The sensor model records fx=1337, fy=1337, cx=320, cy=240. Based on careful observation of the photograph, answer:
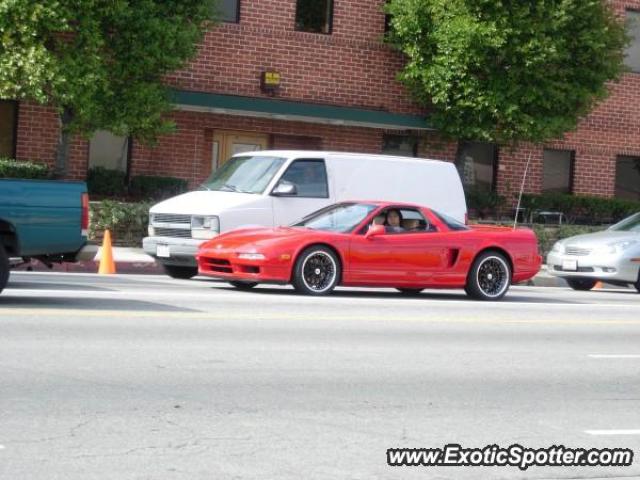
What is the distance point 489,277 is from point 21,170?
11.2m

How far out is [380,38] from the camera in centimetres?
3116

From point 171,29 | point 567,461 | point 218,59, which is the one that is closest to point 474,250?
point 171,29

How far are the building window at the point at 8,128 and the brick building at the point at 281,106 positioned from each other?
21mm

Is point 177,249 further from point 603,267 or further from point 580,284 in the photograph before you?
point 580,284

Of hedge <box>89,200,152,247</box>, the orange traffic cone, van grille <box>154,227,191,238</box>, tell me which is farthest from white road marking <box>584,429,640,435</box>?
hedge <box>89,200,152,247</box>

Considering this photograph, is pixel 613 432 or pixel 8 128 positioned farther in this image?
pixel 8 128

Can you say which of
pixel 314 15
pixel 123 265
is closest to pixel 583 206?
pixel 314 15

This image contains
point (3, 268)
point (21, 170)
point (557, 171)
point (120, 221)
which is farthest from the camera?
point (557, 171)

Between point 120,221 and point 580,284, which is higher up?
point 120,221

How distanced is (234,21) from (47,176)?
6.04 meters

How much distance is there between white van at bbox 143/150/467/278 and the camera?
Answer: 751 inches

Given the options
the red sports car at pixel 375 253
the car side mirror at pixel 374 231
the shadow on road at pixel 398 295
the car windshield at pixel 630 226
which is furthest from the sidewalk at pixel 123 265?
the car windshield at pixel 630 226

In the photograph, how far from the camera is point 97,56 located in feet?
80.5

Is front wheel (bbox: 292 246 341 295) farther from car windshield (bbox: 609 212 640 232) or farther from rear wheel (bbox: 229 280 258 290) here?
car windshield (bbox: 609 212 640 232)
